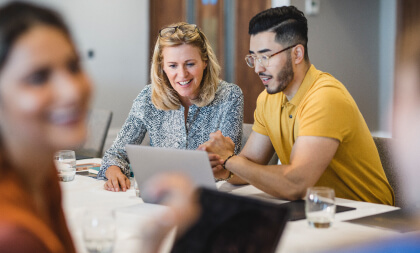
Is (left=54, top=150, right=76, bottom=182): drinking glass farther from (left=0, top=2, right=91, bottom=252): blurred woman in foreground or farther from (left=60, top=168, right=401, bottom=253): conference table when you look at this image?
(left=0, top=2, right=91, bottom=252): blurred woman in foreground

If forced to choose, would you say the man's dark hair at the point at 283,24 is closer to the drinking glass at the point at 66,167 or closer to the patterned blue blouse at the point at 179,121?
the patterned blue blouse at the point at 179,121

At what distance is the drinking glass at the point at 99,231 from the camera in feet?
3.20

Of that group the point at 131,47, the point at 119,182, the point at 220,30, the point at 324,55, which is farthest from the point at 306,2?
the point at 119,182

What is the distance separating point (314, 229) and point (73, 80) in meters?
1.05

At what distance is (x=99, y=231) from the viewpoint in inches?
39.0

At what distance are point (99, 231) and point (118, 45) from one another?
5337 mm

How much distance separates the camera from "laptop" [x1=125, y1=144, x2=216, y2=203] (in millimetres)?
1530

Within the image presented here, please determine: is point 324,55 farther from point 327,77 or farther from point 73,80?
point 73,80

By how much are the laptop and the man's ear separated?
75 centimetres

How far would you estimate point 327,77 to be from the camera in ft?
6.60

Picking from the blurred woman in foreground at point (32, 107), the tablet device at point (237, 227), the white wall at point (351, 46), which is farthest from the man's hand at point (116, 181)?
the white wall at point (351, 46)

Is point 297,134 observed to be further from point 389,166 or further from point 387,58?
point 387,58

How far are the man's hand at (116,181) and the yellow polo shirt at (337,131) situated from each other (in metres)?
0.65

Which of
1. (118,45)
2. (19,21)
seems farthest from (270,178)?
(118,45)
